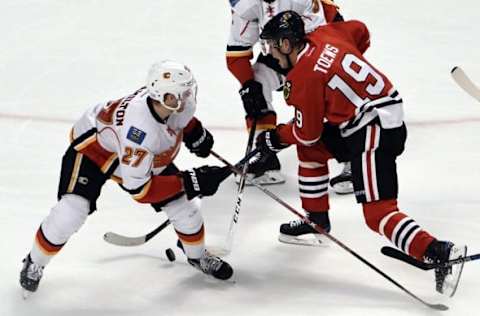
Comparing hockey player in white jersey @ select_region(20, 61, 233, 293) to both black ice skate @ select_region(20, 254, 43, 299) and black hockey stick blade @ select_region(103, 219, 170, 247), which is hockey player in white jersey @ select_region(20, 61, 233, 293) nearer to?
black ice skate @ select_region(20, 254, 43, 299)

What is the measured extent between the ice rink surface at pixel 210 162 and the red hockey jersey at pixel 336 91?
53 centimetres

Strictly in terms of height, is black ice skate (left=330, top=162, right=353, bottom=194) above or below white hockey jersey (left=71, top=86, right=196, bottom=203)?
below

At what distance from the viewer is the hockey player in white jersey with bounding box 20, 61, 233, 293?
2689 millimetres

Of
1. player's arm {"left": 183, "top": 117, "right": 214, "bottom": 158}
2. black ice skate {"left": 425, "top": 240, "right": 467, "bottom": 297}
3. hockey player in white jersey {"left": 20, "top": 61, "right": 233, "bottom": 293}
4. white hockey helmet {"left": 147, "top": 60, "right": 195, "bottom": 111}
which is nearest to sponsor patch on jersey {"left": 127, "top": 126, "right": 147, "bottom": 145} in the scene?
hockey player in white jersey {"left": 20, "top": 61, "right": 233, "bottom": 293}

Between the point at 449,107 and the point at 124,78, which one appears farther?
the point at 124,78

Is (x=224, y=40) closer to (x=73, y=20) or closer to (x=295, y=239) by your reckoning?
(x=73, y=20)

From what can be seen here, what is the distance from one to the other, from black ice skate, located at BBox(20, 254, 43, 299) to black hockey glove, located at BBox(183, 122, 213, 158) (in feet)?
2.18

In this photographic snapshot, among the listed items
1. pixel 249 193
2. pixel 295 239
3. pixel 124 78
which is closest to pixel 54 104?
pixel 124 78

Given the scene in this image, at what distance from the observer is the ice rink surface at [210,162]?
291 cm

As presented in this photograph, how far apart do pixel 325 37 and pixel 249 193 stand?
971 millimetres

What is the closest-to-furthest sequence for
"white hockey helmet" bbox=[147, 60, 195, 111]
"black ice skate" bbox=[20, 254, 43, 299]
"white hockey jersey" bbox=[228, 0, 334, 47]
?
"white hockey helmet" bbox=[147, 60, 195, 111]
"black ice skate" bbox=[20, 254, 43, 299]
"white hockey jersey" bbox=[228, 0, 334, 47]

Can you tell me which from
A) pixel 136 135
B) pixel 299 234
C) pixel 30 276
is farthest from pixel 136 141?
pixel 299 234

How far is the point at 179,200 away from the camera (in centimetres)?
287

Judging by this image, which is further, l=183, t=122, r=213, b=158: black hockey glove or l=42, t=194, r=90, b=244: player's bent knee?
l=183, t=122, r=213, b=158: black hockey glove
